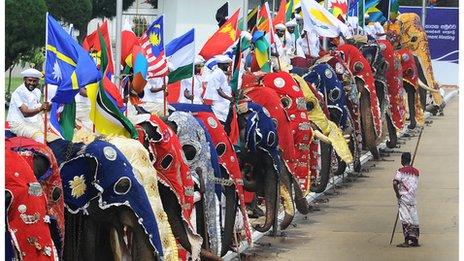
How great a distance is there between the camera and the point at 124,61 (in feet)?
59.1

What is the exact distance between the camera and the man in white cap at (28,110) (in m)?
14.1

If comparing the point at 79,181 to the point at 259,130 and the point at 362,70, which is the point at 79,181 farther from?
the point at 362,70

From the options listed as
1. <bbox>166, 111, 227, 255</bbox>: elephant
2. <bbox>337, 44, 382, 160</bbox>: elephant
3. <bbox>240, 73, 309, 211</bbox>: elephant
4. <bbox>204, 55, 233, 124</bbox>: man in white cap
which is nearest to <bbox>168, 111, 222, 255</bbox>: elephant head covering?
<bbox>166, 111, 227, 255</bbox>: elephant

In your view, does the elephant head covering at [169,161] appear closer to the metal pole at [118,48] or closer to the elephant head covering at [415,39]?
the metal pole at [118,48]

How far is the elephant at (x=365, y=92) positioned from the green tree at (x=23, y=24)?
559cm

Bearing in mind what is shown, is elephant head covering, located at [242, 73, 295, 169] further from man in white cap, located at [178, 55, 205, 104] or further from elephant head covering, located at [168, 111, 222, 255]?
elephant head covering, located at [168, 111, 222, 255]

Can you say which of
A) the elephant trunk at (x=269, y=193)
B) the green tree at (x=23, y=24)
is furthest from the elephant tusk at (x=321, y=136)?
the green tree at (x=23, y=24)

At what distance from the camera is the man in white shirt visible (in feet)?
56.0

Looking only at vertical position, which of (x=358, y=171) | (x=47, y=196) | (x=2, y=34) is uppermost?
(x=2, y=34)

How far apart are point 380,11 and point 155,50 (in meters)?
17.4

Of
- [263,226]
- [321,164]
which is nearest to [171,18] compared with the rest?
[321,164]

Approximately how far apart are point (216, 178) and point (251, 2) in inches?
933

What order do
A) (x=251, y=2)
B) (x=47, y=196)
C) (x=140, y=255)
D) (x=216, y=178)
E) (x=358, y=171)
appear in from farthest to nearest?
(x=251, y=2), (x=358, y=171), (x=216, y=178), (x=140, y=255), (x=47, y=196)

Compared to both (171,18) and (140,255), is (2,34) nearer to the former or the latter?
(140,255)
